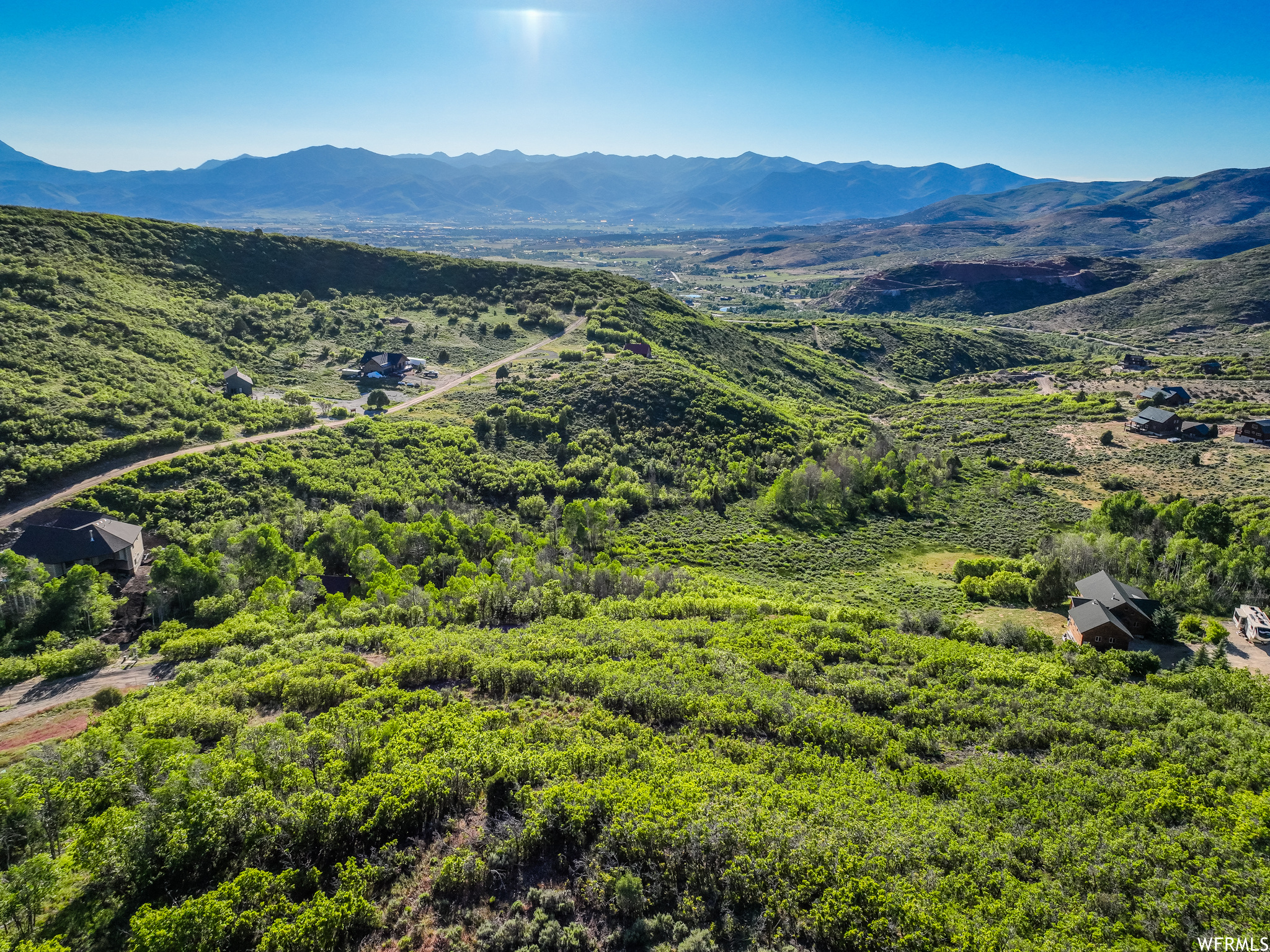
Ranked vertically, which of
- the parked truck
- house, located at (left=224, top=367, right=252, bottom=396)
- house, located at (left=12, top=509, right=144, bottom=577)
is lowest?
the parked truck

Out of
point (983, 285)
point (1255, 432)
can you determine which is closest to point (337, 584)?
point (1255, 432)

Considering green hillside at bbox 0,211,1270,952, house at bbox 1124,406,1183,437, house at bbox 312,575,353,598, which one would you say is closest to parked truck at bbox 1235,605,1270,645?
green hillside at bbox 0,211,1270,952

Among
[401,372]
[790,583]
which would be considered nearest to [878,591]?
[790,583]

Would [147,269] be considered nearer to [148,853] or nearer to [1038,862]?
[148,853]

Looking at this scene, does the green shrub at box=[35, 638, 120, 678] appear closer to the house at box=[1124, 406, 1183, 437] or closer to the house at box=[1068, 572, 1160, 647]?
the house at box=[1068, 572, 1160, 647]

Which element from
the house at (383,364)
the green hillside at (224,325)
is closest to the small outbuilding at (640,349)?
the green hillside at (224,325)

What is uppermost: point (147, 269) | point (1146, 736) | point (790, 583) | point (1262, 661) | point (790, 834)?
point (147, 269)

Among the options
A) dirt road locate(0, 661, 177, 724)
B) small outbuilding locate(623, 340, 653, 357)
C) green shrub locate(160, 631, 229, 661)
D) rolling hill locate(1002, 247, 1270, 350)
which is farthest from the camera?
rolling hill locate(1002, 247, 1270, 350)
